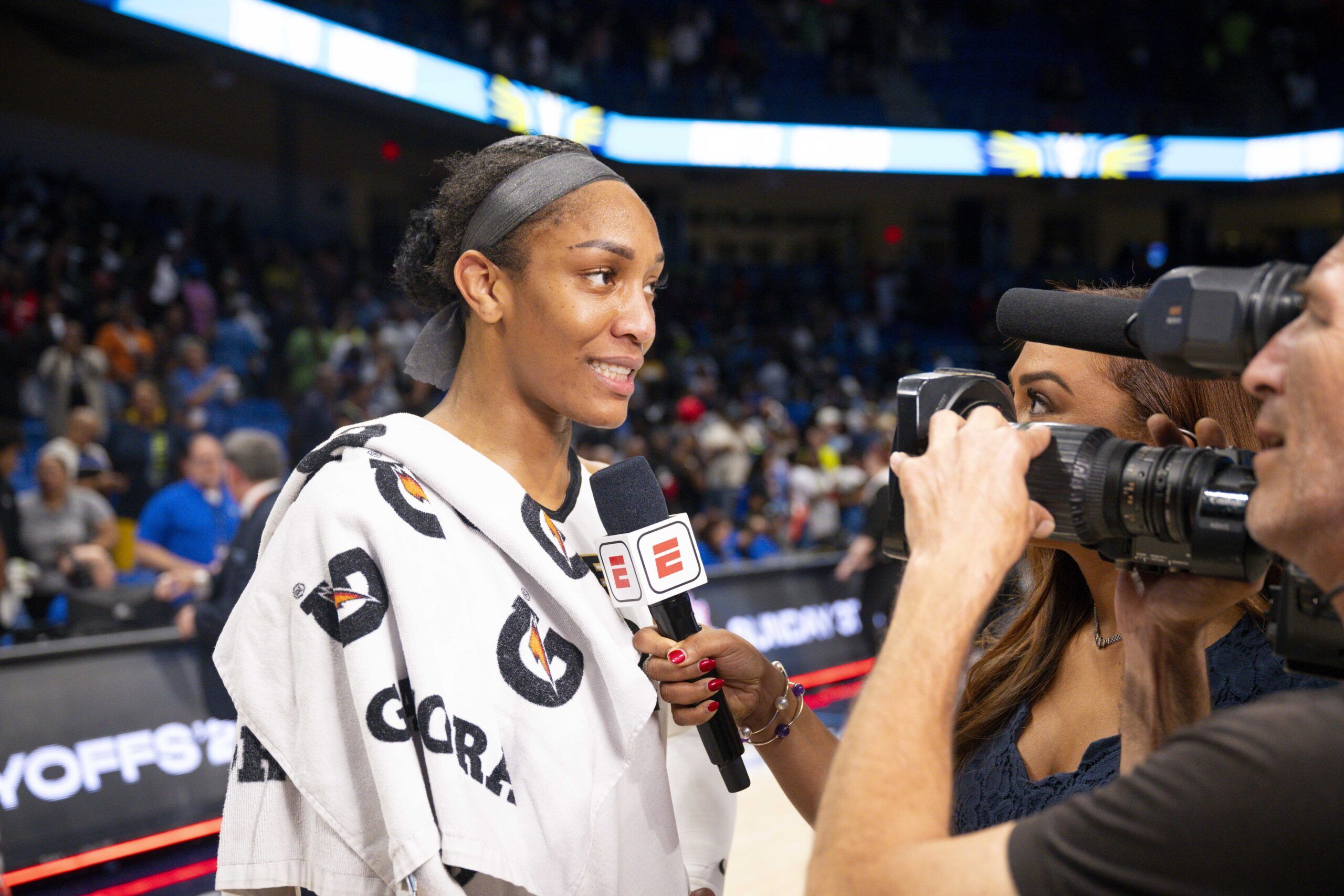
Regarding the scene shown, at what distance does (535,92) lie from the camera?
13.2 m

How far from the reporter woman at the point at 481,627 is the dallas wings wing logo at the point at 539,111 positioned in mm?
10684

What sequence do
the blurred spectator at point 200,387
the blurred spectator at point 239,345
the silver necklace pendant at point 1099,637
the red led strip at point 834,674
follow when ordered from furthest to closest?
the blurred spectator at point 239,345
the blurred spectator at point 200,387
the red led strip at point 834,674
the silver necklace pendant at point 1099,637

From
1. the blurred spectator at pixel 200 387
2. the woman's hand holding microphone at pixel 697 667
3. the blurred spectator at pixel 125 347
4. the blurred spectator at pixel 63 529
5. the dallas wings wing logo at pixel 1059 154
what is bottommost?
the woman's hand holding microphone at pixel 697 667

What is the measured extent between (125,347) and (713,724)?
745 centimetres

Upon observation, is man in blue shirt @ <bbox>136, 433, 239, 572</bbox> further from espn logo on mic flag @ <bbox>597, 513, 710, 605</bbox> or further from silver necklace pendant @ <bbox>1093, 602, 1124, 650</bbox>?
silver necklace pendant @ <bbox>1093, 602, 1124, 650</bbox>

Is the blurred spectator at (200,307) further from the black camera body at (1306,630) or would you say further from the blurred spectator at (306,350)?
the black camera body at (1306,630)

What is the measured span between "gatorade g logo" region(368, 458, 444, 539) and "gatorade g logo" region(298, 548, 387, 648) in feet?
0.22

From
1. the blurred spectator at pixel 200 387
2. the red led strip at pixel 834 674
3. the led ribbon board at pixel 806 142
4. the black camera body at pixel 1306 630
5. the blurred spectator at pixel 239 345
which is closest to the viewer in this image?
the black camera body at pixel 1306 630

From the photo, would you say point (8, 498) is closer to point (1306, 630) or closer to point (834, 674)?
point (834, 674)

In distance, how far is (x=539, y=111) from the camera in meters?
13.2

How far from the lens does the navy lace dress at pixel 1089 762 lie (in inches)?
56.7

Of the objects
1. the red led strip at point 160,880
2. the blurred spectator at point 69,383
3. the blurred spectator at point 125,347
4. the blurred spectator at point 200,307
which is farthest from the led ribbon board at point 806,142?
the red led strip at point 160,880

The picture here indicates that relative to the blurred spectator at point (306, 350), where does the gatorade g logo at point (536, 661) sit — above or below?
below

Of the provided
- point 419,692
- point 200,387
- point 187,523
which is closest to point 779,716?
point 419,692
